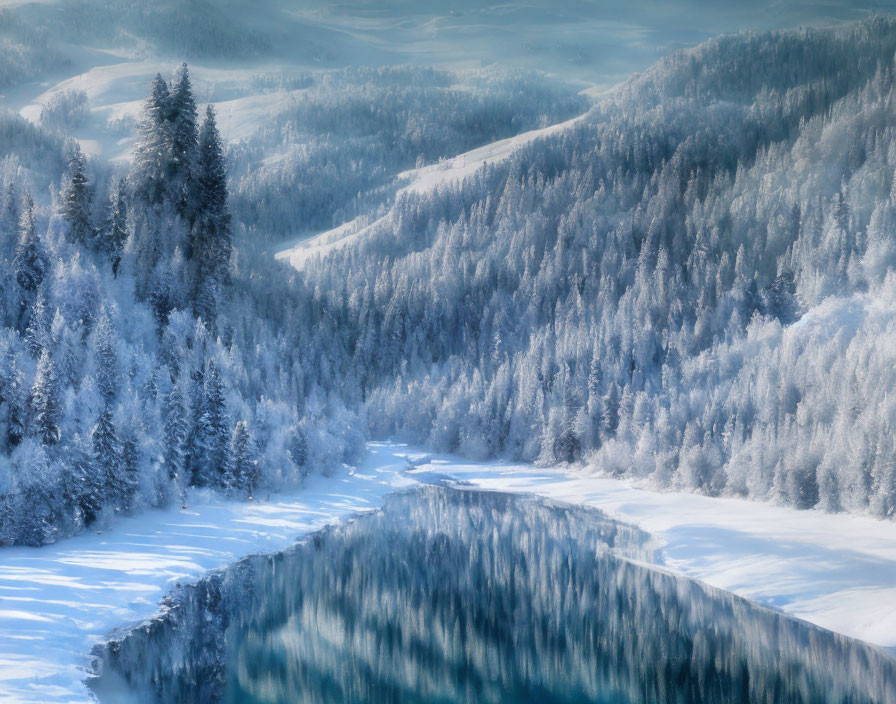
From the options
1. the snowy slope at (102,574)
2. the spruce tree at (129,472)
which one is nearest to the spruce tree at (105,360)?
the spruce tree at (129,472)

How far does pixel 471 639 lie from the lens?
1352 inches

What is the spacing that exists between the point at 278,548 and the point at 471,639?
18.0 metres

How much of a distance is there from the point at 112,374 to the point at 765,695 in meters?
44.0

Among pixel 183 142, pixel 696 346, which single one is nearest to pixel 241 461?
pixel 183 142

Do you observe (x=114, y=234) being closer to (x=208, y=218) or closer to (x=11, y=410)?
(x=208, y=218)

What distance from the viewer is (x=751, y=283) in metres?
155

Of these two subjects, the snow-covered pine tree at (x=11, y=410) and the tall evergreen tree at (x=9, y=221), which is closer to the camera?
the snow-covered pine tree at (x=11, y=410)

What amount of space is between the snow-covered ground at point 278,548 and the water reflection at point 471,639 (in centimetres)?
168

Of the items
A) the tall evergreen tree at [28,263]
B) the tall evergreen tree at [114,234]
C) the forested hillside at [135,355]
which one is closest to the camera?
the forested hillside at [135,355]

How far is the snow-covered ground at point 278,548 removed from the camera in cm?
2731

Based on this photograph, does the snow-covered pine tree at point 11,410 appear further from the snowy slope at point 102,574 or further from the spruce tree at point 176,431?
the spruce tree at point 176,431

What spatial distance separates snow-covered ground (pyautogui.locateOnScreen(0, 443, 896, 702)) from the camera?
27312 millimetres

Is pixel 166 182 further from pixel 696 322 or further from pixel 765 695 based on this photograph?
pixel 696 322

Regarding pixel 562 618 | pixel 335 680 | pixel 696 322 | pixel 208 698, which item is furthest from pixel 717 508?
pixel 696 322
